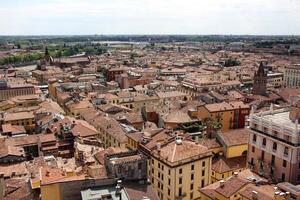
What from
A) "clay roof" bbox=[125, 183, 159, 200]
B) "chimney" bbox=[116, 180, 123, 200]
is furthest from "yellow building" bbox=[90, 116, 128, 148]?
"chimney" bbox=[116, 180, 123, 200]

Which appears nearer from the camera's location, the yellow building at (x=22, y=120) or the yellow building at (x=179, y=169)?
the yellow building at (x=179, y=169)

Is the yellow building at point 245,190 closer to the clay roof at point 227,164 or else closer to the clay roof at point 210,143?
the clay roof at point 227,164

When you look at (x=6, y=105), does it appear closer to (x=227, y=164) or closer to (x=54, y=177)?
(x=227, y=164)

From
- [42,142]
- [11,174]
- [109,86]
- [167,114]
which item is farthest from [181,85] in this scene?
[11,174]

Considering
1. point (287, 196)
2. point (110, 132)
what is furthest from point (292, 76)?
point (287, 196)

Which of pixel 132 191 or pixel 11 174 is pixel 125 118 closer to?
pixel 11 174

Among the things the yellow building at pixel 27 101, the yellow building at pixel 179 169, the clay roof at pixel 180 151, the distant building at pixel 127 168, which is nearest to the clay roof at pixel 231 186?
the yellow building at pixel 179 169
